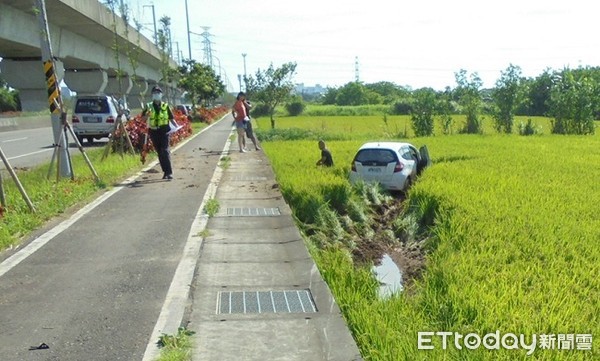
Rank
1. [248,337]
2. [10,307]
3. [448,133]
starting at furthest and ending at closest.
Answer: [448,133]
[10,307]
[248,337]

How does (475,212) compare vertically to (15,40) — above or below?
below

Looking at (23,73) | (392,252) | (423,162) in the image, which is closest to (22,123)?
(23,73)

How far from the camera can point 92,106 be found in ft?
61.6

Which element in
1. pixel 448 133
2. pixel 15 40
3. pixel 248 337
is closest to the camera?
pixel 248 337

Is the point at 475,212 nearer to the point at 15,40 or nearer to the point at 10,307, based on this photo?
the point at 10,307

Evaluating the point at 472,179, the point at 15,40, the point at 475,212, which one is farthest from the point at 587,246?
the point at 15,40

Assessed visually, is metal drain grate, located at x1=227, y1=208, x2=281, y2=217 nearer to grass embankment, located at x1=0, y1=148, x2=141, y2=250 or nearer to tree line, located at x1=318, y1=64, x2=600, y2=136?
grass embankment, located at x1=0, y1=148, x2=141, y2=250

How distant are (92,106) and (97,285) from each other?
15.8 m

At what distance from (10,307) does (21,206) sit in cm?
343

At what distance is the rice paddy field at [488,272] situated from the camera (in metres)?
3.36

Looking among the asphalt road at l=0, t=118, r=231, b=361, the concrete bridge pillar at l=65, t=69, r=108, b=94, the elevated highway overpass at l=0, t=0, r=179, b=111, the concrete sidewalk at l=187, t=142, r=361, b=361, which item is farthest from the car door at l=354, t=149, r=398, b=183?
the concrete bridge pillar at l=65, t=69, r=108, b=94

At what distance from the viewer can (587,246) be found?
5.26m
